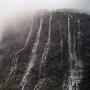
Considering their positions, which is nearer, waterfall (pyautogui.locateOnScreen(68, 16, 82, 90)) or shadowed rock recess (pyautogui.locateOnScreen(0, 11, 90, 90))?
waterfall (pyautogui.locateOnScreen(68, 16, 82, 90))

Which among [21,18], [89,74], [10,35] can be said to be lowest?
[89,74]

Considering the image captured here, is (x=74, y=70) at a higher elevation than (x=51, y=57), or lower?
lower

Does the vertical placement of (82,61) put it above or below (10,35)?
below

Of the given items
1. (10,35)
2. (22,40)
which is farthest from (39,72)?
(10,35)

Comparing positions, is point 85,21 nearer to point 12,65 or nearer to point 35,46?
point 35,46

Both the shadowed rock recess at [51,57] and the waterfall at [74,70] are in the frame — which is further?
the shadowed rock recess at [51,57]

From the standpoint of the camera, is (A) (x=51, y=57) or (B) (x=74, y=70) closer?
(B) (x=74, y=70)

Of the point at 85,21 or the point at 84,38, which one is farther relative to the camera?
the point at 85,21

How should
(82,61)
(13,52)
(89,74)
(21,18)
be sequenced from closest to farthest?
(89,74)
(82,61)
(13,52)
(21,18)
